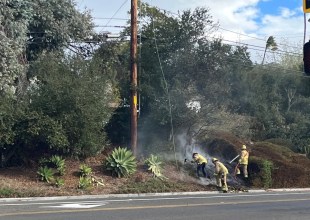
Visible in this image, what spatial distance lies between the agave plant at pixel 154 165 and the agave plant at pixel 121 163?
0.81 metres

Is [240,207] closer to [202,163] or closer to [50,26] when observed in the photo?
[202,163]

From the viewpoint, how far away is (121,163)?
23.7 metres

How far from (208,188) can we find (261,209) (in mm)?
8739

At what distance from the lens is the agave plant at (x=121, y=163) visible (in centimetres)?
2372

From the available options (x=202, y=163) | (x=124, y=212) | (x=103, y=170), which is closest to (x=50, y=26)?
(x=103, y=170)

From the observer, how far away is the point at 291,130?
35.5 meters

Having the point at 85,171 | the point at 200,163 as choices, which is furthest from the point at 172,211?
the point at 200,163

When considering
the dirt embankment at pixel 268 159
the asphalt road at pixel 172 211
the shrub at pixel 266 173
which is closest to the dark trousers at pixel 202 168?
the dirt embankment at pixel 268 159

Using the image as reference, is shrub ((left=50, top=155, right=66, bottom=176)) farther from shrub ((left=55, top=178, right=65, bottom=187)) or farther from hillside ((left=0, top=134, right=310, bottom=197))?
shrub ((left=55, top=178, right=65, bottom=187))

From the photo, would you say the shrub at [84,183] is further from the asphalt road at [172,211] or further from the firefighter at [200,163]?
the firefighter at [200,163]

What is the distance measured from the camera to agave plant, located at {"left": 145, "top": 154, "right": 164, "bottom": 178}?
24344 mm

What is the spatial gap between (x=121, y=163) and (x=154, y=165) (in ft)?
5.45

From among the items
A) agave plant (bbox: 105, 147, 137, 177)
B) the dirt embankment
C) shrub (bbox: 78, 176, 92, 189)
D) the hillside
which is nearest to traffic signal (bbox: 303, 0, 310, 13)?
the hillside

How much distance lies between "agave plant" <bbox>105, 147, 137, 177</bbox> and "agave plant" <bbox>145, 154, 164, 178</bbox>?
0.81 metres
